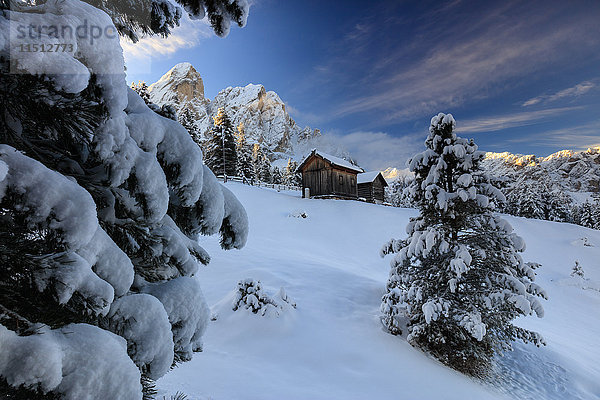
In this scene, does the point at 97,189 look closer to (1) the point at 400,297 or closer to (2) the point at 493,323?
(1) the point at 400,297

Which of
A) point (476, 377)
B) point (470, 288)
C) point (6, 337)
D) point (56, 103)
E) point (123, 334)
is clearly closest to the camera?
point (6, 337)

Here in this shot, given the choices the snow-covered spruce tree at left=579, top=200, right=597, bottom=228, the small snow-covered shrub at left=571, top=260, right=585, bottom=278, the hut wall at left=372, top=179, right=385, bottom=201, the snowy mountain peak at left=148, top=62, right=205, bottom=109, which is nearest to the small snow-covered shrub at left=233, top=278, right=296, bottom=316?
the small snow-covered shrub at left=571, top=260, right=585, bottom=278

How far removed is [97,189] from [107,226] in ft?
0.75

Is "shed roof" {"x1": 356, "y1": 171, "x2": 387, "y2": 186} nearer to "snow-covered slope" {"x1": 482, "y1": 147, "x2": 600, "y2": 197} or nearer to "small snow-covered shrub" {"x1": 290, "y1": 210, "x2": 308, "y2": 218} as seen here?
"small snow-covered shrub" {"x1": 290, "y1": 210, "x2": 308, "y2": 218}

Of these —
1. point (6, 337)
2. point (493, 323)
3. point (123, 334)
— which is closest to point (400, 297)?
point (493, 323)

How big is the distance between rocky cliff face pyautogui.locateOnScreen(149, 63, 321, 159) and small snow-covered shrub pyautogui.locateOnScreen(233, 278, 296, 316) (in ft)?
454

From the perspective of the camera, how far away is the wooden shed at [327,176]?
30906mm

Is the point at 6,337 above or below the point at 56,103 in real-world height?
below

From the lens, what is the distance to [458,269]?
5961 mm

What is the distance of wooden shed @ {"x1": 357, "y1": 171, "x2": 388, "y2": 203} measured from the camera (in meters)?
36.2

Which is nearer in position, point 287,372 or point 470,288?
point 287,372

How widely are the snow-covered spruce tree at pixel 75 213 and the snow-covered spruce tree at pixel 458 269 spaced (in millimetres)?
6068

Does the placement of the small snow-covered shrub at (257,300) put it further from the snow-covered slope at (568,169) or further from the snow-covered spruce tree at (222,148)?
the snow-covered slope at (568,169)

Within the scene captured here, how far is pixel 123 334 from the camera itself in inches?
51.0
